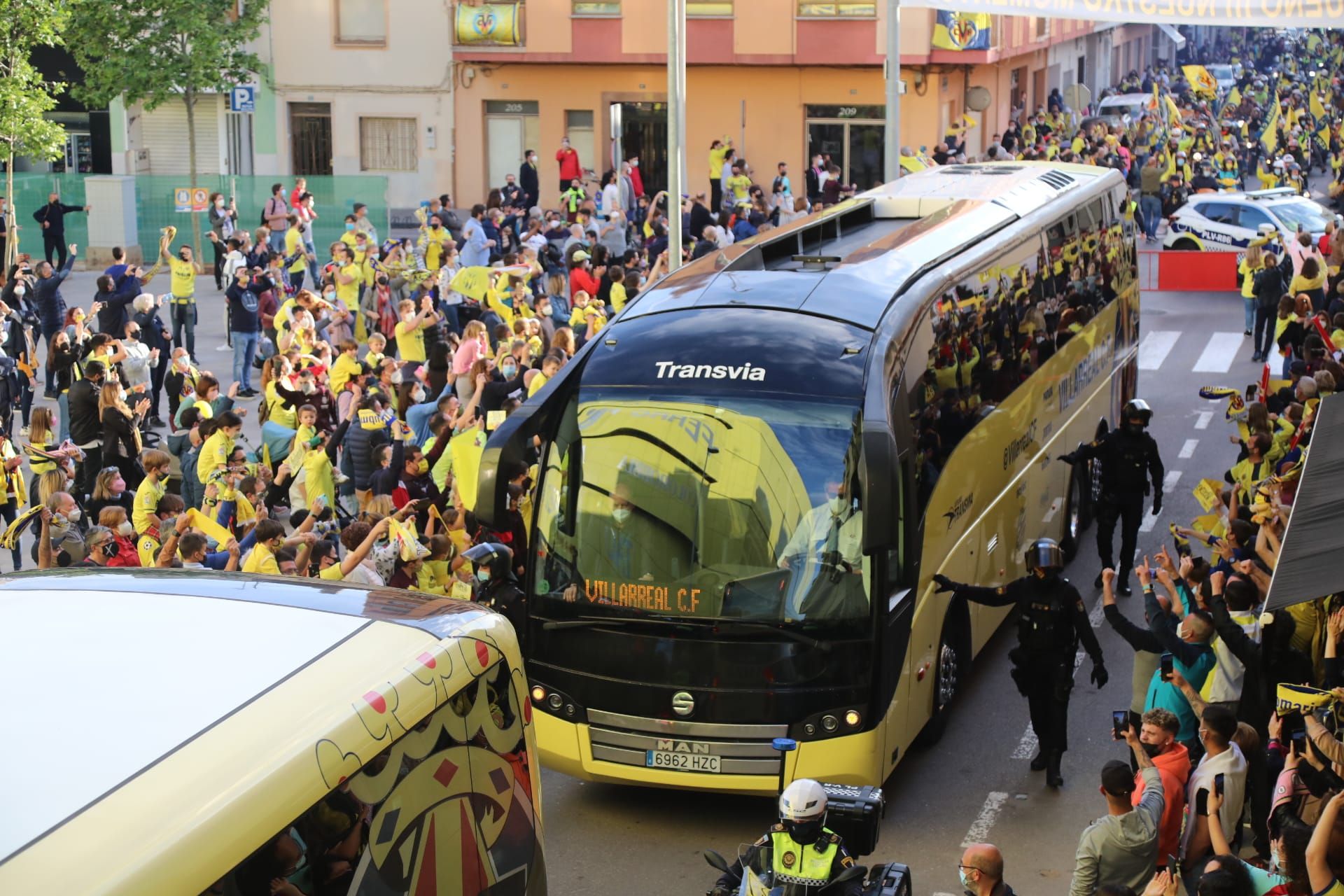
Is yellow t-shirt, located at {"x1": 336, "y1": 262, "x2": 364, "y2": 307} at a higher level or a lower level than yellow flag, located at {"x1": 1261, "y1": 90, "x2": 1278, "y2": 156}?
lower

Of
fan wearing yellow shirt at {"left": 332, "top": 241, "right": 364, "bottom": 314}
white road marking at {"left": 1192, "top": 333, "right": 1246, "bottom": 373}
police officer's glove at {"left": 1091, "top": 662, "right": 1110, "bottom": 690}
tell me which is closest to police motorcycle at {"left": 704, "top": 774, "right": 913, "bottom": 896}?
police officer's glove at {"left": 1091, "top": 662, "right": 1110, "bottom": 690}

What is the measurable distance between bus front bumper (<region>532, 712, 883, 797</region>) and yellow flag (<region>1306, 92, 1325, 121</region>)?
130 feet

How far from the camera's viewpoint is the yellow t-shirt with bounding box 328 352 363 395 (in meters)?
16.6

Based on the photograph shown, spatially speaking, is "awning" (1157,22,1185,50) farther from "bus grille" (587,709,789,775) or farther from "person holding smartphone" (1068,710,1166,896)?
"person holding smartphone" (1068,710,1166,896)

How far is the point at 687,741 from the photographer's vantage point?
977 cm

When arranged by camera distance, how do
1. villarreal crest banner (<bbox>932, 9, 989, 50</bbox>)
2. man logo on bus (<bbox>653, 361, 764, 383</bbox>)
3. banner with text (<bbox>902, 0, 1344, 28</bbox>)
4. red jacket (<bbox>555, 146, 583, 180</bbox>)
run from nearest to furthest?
man logo on bus (<bbox>653, 361, 764, 383</bbox>)
banner with text (<bbox>902, 0, 1344, 28</bbox>)
red jacket (<bbox>555, 146, 583, 180</bbox>)
villarreal crest banner (<bbox>932, 9, 989, 50</bbox>)

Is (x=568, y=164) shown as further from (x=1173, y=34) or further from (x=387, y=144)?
(x=1173, y=34)

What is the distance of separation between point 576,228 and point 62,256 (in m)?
12.9

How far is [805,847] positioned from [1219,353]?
19357mm

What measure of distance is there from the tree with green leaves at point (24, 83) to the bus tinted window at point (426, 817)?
25.5 m

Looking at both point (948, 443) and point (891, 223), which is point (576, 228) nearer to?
point (891, 223)

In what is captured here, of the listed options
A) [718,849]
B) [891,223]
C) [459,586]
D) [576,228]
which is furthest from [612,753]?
[576,228]

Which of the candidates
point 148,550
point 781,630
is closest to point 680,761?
point 781,630

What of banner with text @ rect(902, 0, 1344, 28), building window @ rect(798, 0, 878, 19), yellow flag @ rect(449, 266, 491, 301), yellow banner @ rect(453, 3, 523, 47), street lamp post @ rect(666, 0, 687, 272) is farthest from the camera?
yellow banner @ rect(453, 3, 523, 47)
